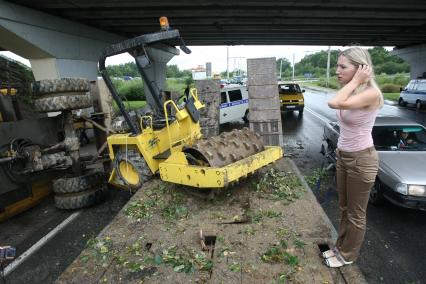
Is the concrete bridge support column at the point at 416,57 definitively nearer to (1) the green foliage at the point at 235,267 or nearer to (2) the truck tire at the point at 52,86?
(2) the truck tire at the point at 52,86

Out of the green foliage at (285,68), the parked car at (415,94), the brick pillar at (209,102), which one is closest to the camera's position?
the brick pillar at (209,102)

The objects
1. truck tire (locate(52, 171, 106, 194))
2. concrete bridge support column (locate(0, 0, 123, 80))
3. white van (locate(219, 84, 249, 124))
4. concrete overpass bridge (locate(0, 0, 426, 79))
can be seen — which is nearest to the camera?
truck tire (locate(52, 171, 106, 194))

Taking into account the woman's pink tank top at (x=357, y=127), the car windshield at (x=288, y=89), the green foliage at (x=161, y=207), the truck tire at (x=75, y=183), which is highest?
the woman's pink tank top at (x=357, y=127)

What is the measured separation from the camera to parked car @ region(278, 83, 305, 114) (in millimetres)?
19609

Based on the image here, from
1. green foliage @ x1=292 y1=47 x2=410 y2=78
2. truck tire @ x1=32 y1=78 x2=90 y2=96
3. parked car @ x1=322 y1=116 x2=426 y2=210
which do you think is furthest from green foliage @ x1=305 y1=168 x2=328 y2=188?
green foliage @ x1=292 y1=47 x2=410 y2=78

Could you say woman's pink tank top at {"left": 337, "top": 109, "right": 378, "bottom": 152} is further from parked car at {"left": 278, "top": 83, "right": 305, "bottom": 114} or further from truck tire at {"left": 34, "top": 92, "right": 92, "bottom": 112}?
parked car at {"left": 278, "top": 83, "right": 305, "bottom": 114}

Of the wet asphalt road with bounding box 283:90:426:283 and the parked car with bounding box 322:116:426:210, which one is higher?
the parked car with bounding box 322:116:426:210

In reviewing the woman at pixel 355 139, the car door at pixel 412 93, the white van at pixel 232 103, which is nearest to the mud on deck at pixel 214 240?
the woman at pixel 355 139

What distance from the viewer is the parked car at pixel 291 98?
1961 centimetres

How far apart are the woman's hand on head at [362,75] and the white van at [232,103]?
38.9ft

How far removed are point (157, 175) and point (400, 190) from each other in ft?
13.8

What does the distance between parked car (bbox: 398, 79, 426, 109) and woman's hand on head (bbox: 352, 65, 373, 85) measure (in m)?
21.4

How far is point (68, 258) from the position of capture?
5098 millimetres

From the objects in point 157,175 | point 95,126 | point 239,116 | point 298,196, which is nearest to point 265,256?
point 298,196
